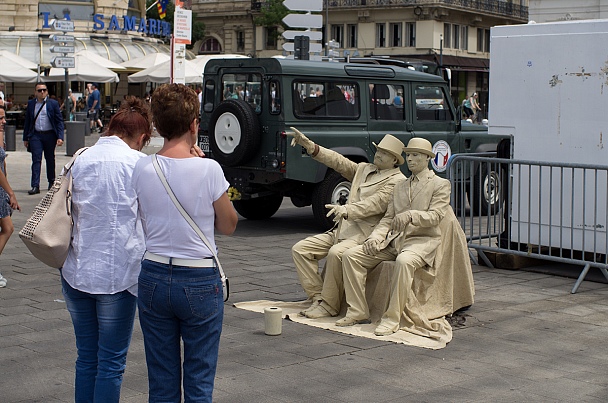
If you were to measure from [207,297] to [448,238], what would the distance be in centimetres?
385

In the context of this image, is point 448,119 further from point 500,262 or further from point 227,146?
point 500,262

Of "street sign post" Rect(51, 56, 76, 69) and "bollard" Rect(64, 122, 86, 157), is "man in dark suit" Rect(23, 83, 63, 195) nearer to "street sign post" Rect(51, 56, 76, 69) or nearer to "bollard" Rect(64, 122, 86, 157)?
"street sign post" Rect(51, 56, 76, 69)

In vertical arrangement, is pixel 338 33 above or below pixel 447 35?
above

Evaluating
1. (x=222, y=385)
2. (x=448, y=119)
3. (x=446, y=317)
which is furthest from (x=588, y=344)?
(x=448, y=119)

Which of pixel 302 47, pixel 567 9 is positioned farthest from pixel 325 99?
pixel 567 9

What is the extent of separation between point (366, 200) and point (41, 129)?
10114 mm

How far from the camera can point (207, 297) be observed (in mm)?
4188

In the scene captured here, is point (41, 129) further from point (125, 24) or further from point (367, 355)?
point (125, 24)

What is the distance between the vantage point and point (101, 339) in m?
4.59

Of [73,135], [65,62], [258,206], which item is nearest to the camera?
[258,206]

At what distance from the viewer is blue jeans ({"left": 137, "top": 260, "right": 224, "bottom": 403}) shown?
417cm

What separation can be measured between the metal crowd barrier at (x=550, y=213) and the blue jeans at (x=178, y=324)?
17.8 ft

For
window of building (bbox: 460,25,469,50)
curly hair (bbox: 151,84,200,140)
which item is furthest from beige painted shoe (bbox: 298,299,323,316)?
window of building (bbox: 460,25,469,50)

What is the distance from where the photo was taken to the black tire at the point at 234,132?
1236 centimetres
